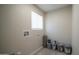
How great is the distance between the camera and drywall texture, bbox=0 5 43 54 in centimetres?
158

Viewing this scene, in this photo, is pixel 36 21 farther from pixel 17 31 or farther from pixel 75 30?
pixel 75 30

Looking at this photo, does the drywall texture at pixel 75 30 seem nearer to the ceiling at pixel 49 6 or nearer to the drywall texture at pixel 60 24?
the drywall texture at pixel 60 24

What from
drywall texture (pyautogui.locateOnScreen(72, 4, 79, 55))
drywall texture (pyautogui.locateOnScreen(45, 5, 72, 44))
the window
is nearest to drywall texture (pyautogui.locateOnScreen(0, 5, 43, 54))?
the window

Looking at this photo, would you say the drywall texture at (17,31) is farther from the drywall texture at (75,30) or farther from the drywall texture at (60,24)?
the drywall texture at (75,30)

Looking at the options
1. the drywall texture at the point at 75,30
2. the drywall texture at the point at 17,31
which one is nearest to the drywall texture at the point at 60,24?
the drywall texture at the point at 75,30

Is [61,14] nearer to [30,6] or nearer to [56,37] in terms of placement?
[56,37]

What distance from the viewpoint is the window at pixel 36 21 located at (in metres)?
1.78

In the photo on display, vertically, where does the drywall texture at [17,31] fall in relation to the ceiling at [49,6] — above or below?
below

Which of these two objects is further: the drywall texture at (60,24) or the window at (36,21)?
the window at (36,21)

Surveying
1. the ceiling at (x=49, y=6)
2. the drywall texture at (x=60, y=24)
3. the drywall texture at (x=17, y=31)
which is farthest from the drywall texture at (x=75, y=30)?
the drywall texture at (x=17, y=31)

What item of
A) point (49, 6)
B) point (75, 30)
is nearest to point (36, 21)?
point (49, 6)

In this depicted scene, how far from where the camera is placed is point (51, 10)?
1751 millimetres

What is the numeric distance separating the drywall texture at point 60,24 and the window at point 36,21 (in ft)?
0.41
